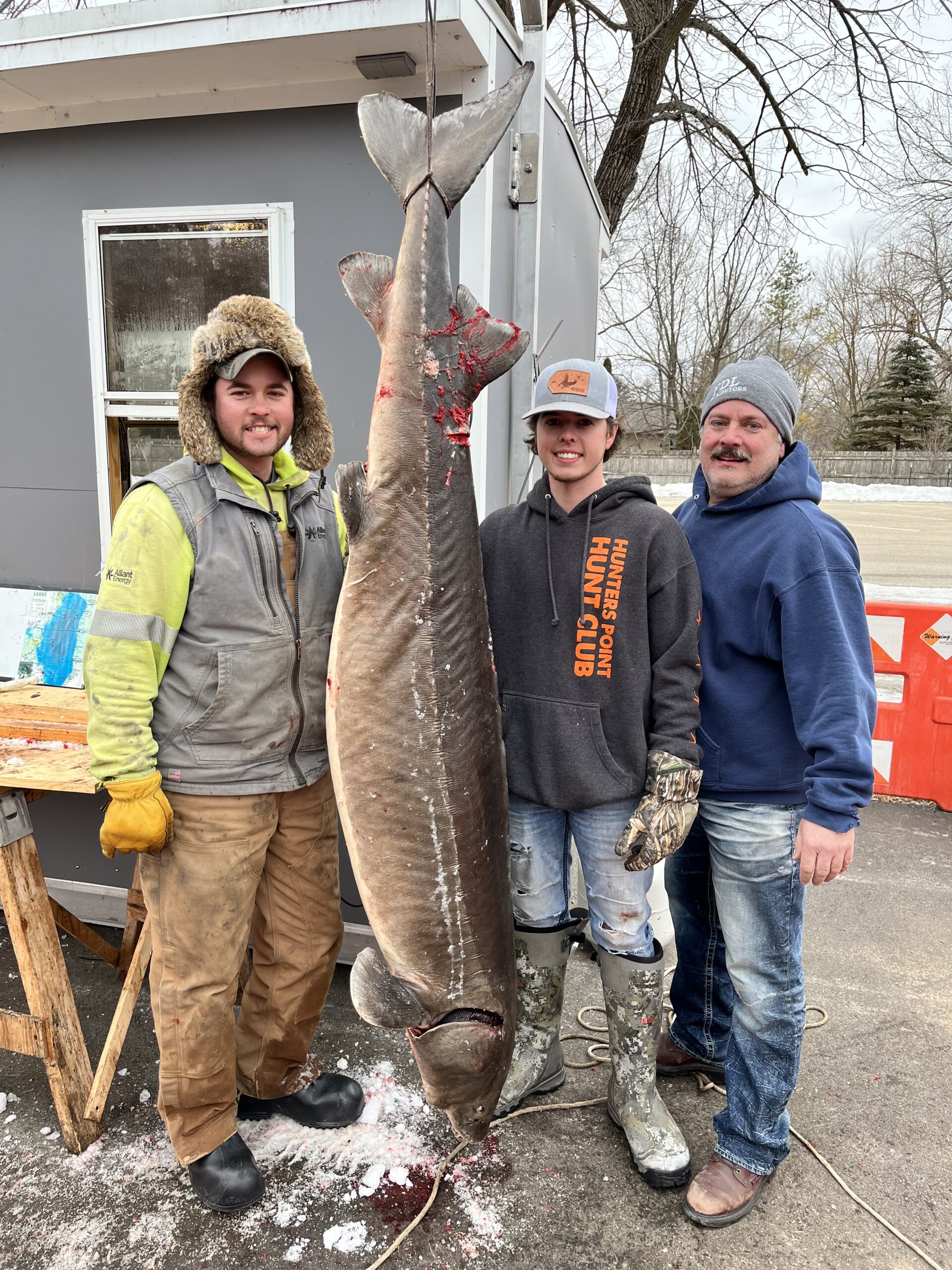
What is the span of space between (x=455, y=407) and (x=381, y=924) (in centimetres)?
143

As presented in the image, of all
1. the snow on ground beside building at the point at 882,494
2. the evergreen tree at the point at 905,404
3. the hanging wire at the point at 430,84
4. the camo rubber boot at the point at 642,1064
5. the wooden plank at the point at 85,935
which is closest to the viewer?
the hanging wire at the point at 430,84

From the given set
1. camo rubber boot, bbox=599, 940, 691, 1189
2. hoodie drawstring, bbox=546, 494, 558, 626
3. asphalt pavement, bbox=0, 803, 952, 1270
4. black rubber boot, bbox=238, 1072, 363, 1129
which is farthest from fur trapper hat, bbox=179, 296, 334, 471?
asphalt pavement, bbox=0, 803, 952, 1270

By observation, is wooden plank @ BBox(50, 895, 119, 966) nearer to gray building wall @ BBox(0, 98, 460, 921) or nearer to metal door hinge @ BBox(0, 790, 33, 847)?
gray building wall @ BBox(0, 98, 460, 921)

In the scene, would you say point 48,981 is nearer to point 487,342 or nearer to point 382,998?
point 382,998

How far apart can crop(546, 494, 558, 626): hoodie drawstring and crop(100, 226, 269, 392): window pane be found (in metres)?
1.80

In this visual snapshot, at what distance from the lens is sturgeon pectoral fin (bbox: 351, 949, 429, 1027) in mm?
2238

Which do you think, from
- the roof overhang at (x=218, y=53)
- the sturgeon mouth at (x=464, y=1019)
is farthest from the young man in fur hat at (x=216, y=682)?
the roof overhang at (x=218, y=53)

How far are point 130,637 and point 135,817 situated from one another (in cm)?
48

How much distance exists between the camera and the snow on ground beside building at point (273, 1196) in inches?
93.7

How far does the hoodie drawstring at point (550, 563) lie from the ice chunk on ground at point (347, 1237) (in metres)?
1.90

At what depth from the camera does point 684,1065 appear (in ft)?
10.3

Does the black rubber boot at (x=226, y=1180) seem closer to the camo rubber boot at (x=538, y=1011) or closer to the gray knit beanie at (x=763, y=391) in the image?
the camo rubber boot at (x=538, y=1011)

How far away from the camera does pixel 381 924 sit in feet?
7.49

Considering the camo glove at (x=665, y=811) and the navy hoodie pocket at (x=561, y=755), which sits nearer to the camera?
the camo glove at (x=665, y=811)
